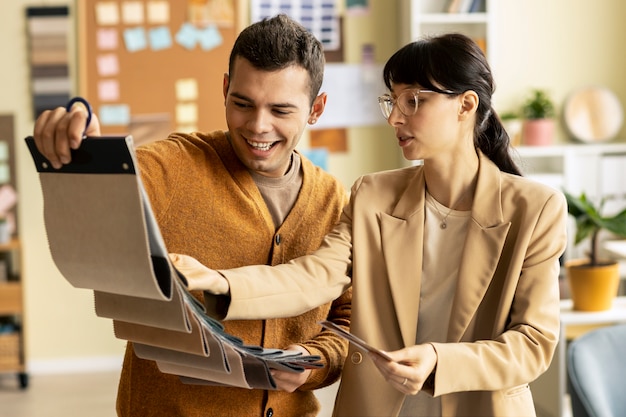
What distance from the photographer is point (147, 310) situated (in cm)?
133

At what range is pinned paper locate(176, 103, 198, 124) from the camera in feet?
17.3

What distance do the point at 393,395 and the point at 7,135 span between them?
4198 mm

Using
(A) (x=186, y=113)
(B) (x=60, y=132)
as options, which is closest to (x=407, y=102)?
(B) (x=60, y=132)

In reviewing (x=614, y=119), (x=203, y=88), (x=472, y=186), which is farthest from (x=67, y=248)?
(x=614, y=119)

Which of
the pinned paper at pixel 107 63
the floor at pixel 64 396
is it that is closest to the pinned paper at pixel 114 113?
the pinned paper at pixel 107 63

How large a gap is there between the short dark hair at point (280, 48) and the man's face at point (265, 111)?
14 mm

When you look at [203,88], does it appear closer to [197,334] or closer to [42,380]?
[42,380]

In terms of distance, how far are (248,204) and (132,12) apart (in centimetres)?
378

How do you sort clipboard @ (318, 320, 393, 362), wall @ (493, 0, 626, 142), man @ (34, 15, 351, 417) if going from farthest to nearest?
wall @ (493, 0, 626, 142) → man @ (34, 15, 351, 417) → clipboard @ (318, 320, 393, 362)

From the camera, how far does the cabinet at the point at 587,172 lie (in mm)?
5293

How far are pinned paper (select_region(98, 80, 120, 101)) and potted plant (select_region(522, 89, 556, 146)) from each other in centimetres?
243

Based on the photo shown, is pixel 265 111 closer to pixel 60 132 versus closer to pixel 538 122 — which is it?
pixel 60 132

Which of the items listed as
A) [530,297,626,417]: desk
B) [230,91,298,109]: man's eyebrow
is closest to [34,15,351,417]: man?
[230,91,298,109]: man's eyebrow

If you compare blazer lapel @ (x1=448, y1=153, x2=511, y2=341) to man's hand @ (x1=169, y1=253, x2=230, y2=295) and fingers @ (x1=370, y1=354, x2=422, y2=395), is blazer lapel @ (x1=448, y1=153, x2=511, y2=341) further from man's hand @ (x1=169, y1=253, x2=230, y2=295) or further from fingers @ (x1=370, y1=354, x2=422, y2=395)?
man's hand @ (x1=169, y1=253, x2=230, y2=295)
